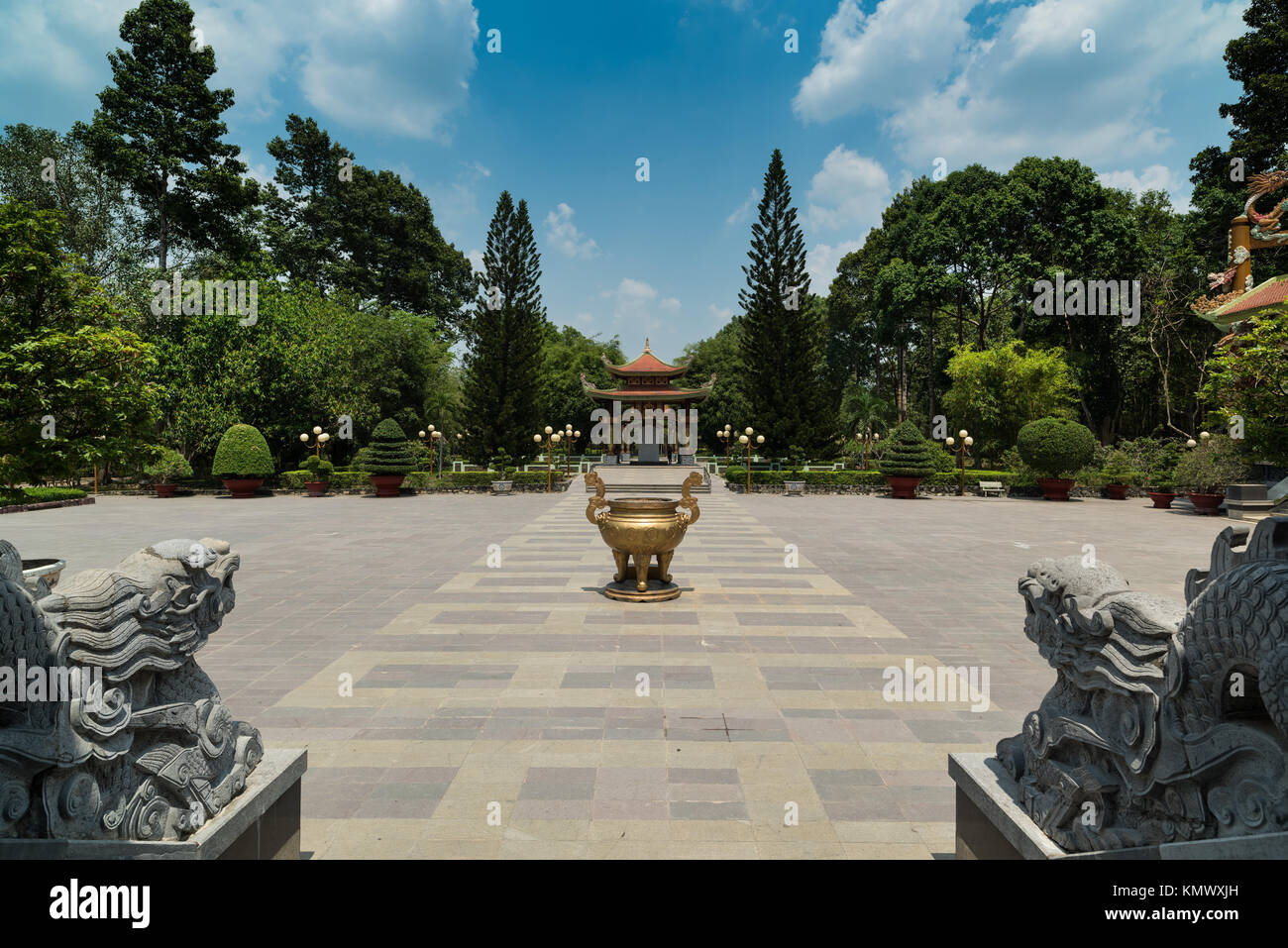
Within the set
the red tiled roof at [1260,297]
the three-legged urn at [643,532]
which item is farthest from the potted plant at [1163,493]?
the three-legged urn at [643,532]

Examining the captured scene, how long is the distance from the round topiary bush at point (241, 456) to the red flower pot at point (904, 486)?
19594 millimetres

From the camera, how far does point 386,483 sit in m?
21.7

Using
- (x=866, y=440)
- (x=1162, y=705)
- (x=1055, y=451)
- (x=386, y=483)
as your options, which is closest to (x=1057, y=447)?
(x=1055, y=451)

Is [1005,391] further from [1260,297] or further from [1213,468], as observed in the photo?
[1213,468]

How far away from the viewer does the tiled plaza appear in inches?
111

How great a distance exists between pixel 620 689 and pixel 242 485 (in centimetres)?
2063

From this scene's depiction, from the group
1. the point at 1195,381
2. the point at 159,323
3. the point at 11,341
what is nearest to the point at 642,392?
the point at 159,323

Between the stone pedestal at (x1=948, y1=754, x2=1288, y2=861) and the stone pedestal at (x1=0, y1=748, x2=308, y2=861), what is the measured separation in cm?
225

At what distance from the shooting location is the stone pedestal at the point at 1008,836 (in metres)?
1.36

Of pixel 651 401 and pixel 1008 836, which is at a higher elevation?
pixel 651 401

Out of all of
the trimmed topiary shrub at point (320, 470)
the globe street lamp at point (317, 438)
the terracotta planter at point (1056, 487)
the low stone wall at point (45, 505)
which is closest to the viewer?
the low stone wall at point (45, 505)

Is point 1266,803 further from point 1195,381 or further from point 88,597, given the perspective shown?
point 1195,381

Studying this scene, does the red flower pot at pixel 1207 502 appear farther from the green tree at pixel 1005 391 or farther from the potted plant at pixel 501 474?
the potted plant at pixel 501 474
